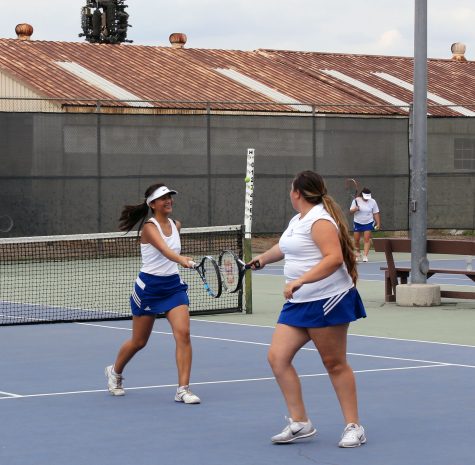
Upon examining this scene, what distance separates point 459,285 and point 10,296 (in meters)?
6.65

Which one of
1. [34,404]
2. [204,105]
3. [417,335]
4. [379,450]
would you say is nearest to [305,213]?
[379,450]

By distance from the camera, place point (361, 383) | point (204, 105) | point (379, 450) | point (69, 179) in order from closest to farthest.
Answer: point (379, 450) < point (361, 383) < point (69, 179) < point (204, 105)

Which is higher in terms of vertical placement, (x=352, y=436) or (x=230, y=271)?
(x=230, y=271)

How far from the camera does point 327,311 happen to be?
26.5 feet

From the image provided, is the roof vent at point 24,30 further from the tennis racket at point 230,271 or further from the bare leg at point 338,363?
the bare leg at point 338,363

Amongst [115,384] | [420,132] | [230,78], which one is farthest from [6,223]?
[115,384]

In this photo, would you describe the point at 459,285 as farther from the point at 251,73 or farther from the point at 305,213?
the point at 251,73

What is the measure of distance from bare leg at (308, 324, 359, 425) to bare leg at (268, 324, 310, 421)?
0.14 metres

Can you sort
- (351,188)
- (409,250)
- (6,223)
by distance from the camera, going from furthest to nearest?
(351,188)
(6,223)
(409,250)

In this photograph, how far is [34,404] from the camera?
9.84 metres

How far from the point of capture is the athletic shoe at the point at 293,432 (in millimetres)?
8164

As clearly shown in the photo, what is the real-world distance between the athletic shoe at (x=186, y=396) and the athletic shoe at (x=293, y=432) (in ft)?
5.33

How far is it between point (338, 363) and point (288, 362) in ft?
0.97

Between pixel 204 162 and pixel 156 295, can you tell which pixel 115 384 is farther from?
pixel 204 162
